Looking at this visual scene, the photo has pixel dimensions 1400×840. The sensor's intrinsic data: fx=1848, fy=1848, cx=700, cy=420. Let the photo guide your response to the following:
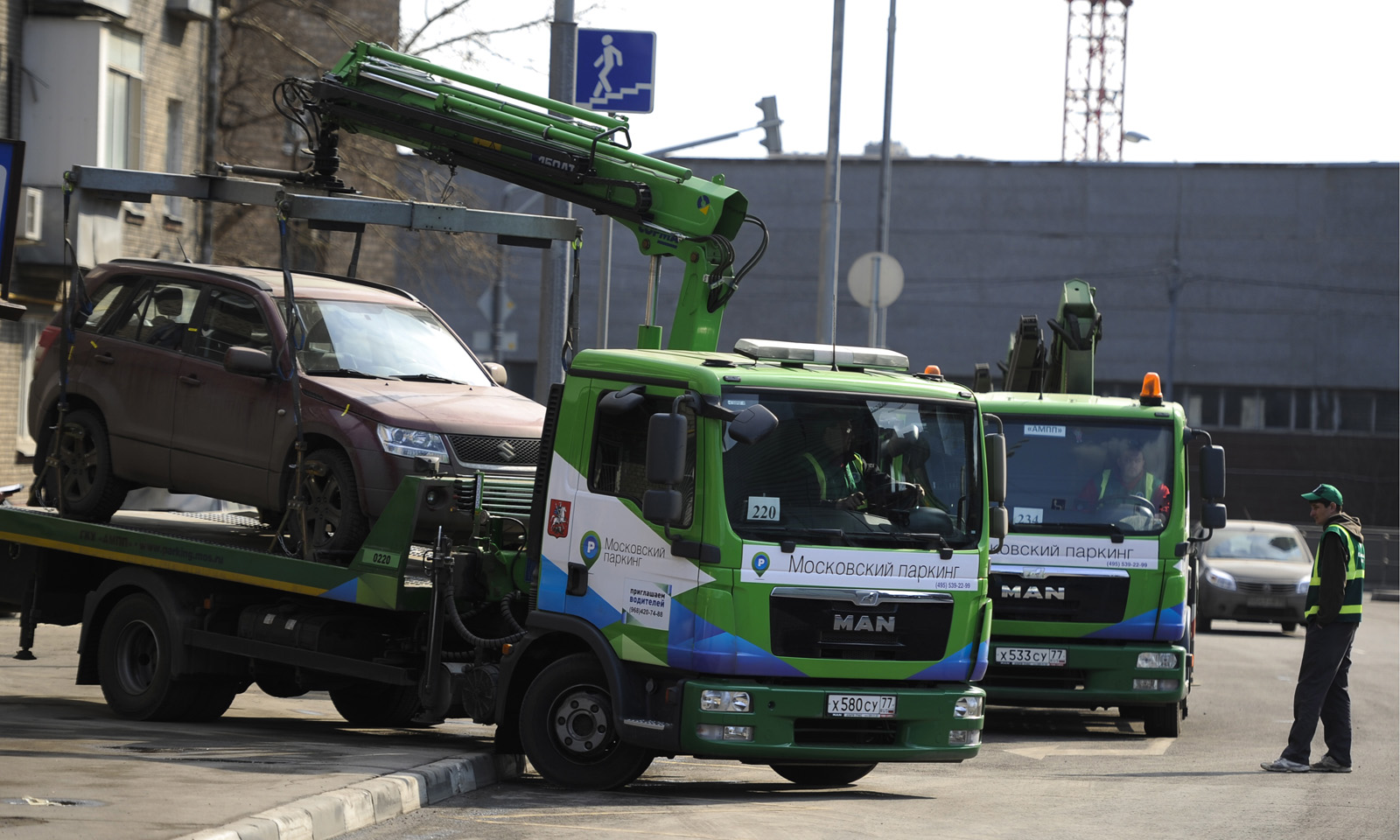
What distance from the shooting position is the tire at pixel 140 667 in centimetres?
1170

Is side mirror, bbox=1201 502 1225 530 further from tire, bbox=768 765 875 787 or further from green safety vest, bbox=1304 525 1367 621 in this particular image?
tire, bbox=768 765 875 787

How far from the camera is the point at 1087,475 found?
14094 millimetres

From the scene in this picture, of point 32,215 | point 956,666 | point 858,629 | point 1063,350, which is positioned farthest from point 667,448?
point 32,215

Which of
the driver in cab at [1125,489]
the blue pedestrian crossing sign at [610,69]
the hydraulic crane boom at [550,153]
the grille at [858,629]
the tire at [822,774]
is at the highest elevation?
the blue pedestrian crossing sign at [610,69]

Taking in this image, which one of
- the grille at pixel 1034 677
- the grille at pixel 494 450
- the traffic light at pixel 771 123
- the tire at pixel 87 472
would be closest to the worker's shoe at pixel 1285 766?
the grille at pixel 1034 677

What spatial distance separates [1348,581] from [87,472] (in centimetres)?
845

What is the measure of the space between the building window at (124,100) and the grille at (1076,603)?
15771 mm

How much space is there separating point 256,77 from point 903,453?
22.8 m

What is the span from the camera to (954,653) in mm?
9852

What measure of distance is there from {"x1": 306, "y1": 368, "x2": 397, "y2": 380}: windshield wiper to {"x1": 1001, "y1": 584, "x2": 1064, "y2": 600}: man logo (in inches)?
201

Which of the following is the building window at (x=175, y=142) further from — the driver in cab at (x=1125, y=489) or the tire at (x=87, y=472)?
the driver in cab at (x=1125, y=489)

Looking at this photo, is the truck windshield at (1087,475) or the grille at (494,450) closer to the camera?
the grille at (494,450)

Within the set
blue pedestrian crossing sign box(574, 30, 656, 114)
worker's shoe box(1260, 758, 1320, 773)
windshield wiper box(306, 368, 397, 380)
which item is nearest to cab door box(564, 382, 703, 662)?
windshield wiper box(306, 368, 397, 380)

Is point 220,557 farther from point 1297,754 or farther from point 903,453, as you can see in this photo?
→ point 1297,754
